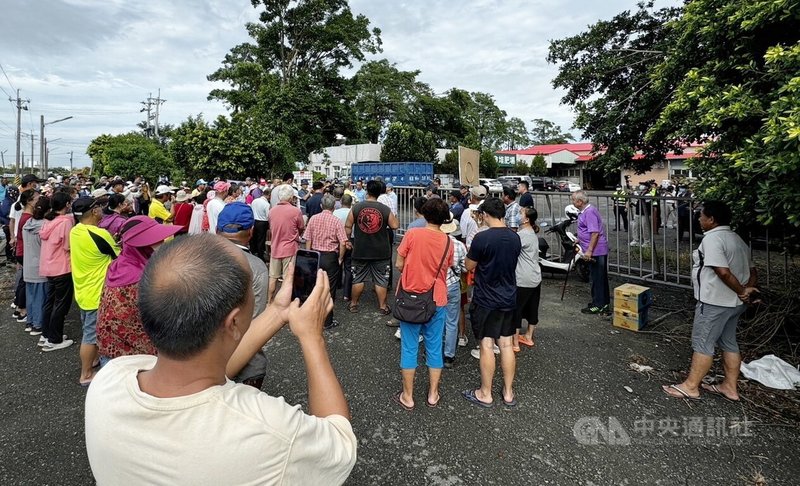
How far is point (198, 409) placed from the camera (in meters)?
0.95

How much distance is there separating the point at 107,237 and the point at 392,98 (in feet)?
117

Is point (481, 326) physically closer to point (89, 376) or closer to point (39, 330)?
point (89, 376)

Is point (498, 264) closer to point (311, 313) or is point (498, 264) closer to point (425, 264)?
point (425, 264)

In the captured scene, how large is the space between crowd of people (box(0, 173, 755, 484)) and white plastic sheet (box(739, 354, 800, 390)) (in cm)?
55

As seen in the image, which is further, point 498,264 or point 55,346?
point 55,346

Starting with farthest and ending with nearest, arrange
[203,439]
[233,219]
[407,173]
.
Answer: [407,173] → [233,219] → [203,439]

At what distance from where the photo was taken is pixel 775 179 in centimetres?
287

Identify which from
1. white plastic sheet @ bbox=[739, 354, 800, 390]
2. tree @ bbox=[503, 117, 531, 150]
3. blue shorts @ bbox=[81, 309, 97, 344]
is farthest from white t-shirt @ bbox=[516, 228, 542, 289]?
tree @ bbox=[503, 117, 531, 150]

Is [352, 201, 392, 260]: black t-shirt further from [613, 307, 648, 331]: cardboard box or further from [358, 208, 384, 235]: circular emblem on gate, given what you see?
[613, 307, 648, 331]: cardboard box

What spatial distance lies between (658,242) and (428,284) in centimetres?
903

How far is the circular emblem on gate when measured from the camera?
5680mm

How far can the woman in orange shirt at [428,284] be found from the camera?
3467 millimetres

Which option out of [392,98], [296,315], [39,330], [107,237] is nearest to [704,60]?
[296,315]

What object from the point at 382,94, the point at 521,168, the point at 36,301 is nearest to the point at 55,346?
the point at 36,301
